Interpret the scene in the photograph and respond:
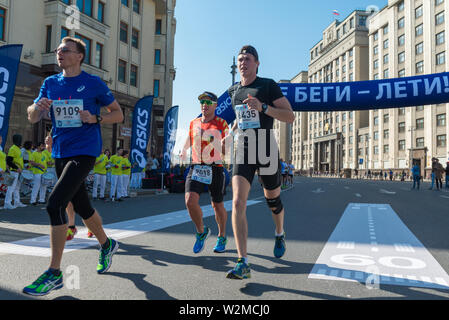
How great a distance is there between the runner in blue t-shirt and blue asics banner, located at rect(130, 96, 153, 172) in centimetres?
938

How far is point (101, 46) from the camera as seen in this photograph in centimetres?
2117

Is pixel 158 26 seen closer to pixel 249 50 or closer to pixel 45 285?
pixel 249 50

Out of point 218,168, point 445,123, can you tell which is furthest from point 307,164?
point 218,168

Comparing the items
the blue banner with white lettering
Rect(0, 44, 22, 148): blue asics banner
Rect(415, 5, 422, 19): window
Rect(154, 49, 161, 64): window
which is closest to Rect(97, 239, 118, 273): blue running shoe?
Rect(0, 44, 22, 148): blue asics banner

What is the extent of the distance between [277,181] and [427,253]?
81.1 inches

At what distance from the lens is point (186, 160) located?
477 cm

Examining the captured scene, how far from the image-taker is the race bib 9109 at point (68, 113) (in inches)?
118

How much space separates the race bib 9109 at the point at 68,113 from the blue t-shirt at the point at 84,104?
0.03 meters

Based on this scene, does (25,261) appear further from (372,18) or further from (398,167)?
(372,18)

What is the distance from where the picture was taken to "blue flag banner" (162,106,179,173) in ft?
46.0

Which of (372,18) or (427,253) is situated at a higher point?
(372,18)

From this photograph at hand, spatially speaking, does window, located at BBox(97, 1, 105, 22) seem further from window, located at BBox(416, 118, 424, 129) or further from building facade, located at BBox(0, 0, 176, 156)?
window, located at BBox(416, 118, 424, 129)

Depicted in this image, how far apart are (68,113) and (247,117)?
162 centimetres

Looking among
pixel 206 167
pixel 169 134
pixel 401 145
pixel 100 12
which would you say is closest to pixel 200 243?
pixel 206 167
